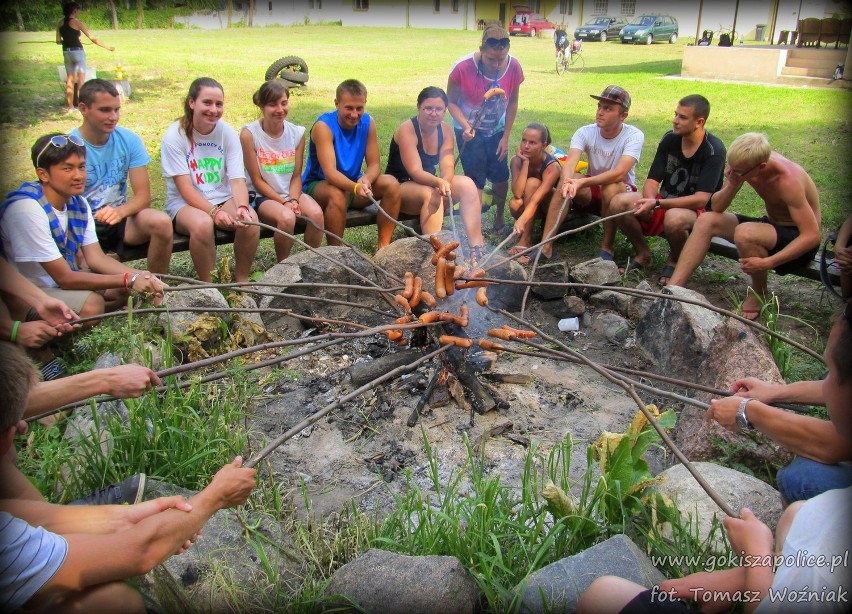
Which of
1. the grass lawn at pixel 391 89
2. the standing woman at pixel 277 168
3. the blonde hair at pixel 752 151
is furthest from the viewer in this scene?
the grass lawn at pixel 391 89

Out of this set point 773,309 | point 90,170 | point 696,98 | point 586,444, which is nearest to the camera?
point 586,444

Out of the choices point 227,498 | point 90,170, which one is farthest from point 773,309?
point 90,170

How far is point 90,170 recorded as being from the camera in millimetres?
4500

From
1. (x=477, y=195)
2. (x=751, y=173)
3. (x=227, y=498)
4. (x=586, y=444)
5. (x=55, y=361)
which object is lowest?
(x=586, y=444)

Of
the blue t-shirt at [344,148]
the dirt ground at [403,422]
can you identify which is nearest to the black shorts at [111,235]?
the blue t-shirt at [344,148]

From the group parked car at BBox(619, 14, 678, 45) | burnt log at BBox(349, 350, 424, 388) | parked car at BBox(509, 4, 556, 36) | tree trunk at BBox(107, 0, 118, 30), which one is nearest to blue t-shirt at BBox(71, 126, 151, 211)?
burnt log at BBox(349, 350, 424, 388)

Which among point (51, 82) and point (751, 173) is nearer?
point (751, 173)

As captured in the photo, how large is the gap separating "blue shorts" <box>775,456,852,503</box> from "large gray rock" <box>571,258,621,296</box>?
2419mm

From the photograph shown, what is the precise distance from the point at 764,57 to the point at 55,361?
16323 millimetres

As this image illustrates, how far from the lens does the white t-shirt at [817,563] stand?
5.25 ft

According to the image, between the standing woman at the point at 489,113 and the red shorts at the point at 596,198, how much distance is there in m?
0.90

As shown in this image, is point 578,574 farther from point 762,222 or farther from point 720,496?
point 762,222

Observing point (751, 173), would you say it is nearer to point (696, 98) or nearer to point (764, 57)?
point (696, 98)

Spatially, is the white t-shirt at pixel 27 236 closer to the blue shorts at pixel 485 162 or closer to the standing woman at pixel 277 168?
the standing woman at pixel 277 168
